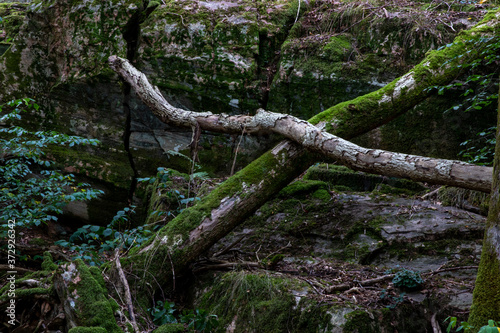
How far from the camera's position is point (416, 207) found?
4414 mm

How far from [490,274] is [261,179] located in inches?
96.5

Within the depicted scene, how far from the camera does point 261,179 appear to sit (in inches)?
161

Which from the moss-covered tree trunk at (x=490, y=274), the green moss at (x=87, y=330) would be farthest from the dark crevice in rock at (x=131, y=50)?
the moss-covered tree trunk at (x=490, y=274)

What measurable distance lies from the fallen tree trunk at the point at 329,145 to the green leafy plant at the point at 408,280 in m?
1.02

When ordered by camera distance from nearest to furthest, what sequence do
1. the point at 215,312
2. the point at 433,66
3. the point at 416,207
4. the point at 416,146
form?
the point at 215,312, the point at 416,207, the point at 433,66, the point at 416,146

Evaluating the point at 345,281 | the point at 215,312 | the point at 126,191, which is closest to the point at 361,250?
the point at 345,281

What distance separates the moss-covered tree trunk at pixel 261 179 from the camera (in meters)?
3.53

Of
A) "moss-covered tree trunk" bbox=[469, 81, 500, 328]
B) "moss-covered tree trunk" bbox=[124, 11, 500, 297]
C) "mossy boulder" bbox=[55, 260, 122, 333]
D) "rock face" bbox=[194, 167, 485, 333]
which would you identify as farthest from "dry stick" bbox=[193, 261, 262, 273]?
"moss-covered tree trunk" bbox=[469, 81, 500, 328]

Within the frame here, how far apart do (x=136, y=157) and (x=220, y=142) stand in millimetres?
1632

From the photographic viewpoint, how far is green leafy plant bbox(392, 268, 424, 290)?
2799mm

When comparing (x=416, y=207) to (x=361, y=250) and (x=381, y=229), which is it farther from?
(x=361, y=250)

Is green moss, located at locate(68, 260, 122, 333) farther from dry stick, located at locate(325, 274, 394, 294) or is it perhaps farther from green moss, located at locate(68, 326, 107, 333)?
dry stick, located at locate(325, 274, 394, 294)

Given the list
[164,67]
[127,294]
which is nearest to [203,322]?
[127,294]

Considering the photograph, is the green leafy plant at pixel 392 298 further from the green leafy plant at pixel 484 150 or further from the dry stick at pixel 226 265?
the green leafy plant at pixel 484 150
